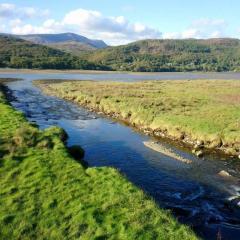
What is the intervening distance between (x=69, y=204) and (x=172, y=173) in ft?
49.4

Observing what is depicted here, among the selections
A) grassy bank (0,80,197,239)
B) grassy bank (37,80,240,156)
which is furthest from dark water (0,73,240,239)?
grassy bank (0,80,197,239)

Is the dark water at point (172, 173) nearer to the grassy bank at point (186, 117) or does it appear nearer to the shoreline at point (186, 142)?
the shoreline at point (186, 142)

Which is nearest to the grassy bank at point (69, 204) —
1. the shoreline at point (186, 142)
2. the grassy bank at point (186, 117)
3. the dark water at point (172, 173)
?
the dark water at point (172, 173)

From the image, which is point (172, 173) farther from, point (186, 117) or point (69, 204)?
point (186, 117)

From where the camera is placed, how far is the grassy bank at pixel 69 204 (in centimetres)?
2044

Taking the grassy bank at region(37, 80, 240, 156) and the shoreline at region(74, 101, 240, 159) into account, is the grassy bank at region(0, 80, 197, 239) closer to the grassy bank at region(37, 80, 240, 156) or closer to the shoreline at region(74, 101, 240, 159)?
the shoreline at region(74, 101, 240, 159)

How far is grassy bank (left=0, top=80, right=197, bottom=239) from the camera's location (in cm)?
2044

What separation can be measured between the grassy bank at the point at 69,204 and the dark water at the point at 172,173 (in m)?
3.95

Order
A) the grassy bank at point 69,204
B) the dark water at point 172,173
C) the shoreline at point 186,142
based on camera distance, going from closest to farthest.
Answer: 1. the grassy bank at point 69,204
2. the dark water at point 172,173
3. the shoreline at point 186,142

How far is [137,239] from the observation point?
1964 centimetres

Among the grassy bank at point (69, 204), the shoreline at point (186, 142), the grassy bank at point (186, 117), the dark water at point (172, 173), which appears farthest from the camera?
the grassy bank at point (186, 117)

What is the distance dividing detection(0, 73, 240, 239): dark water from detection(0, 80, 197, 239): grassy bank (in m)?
3.95

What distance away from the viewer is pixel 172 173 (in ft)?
117

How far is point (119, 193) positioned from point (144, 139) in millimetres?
24613
